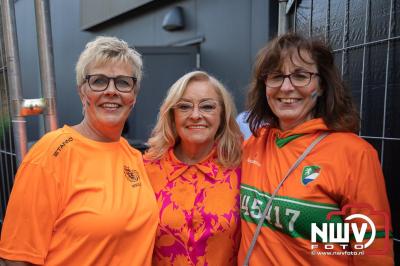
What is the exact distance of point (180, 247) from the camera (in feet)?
7.01

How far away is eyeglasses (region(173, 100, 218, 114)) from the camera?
2.33 metres

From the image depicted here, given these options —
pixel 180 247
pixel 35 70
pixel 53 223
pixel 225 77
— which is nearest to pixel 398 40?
pixel 180 247

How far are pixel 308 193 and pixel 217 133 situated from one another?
0.92 m

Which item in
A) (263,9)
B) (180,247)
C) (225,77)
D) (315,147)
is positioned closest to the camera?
(315,147)

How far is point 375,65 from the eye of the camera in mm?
2549

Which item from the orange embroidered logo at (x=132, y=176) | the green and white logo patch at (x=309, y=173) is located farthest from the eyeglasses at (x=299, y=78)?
the orange embroidered logo at (x=132, y=176)

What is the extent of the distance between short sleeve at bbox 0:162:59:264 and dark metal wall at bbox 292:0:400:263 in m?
2.08

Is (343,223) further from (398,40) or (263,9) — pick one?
(263,9)

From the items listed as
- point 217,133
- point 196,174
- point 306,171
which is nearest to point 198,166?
point 196,174

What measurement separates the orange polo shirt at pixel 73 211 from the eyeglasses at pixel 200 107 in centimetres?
61

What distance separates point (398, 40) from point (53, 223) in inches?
90.4

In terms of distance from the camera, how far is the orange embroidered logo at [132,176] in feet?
6.64

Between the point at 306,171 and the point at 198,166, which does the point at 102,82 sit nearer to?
the point at 198,166

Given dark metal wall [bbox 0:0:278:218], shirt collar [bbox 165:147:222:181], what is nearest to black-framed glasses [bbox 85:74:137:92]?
shirt collar [bbox 165:147:222:181]
